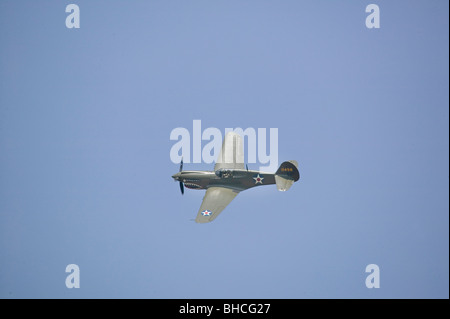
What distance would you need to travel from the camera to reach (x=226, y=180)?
30.2m

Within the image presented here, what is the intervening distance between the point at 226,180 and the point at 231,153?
9.83 feet

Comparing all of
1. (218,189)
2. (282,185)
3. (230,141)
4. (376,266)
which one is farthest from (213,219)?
(376,266)

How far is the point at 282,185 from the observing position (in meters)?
28.7

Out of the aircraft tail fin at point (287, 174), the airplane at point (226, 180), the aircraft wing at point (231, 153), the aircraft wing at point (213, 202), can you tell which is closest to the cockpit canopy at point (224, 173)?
the airplane at point (226, 180)

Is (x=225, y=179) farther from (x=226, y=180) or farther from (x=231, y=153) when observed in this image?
(x=231, y=153)

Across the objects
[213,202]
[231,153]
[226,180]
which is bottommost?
[213,202]

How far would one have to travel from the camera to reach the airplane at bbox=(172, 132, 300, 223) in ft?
93.4

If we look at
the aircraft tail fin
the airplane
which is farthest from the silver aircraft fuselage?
the aircraft tail fin

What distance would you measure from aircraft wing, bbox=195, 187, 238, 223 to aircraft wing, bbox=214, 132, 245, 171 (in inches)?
98.7

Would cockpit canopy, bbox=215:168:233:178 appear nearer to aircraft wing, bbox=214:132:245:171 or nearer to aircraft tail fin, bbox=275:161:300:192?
aircraft wing, bbox=214:132:245:171

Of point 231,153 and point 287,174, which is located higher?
point 231,153

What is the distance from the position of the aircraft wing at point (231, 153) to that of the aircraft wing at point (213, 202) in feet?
8.22

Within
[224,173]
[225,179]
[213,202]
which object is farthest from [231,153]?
[213,202]
